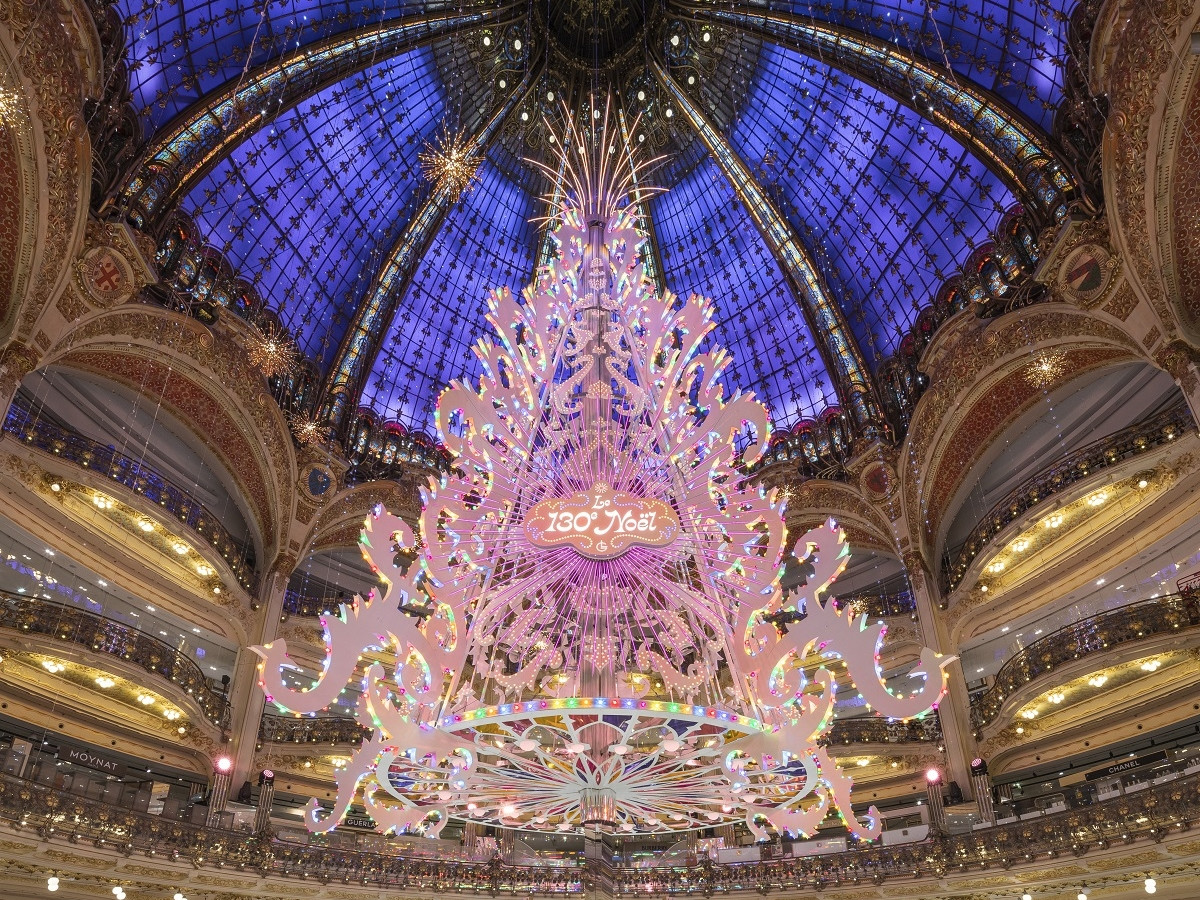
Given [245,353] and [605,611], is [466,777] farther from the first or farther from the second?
[245,353]

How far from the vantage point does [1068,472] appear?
18984mm

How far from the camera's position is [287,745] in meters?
20.7

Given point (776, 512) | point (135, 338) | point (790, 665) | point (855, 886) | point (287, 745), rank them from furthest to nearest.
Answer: point (287, 745)
point (135, 338)
point (855, 886)
point (776, 512)
point (790, 665)

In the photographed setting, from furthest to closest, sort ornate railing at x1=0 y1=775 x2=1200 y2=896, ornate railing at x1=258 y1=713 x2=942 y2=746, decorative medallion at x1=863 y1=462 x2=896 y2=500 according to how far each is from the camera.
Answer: decorative medallion at x1=863 y1=462 x2=896 y2=500 < ornate railing at x1=258 y1=713 x2=942 y2=746 < ornate railing at x1=0 y1=775 x2=1200 y2=896

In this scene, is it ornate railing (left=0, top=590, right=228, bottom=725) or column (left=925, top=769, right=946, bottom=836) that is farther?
column (left=925, top=769, right=946, bottom=836)

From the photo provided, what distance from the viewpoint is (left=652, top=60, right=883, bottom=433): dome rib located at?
928 inches

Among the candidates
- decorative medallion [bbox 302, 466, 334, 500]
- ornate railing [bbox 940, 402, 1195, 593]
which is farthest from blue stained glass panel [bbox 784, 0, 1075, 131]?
decorative medallion [bbox 302, 466, 334, 500]

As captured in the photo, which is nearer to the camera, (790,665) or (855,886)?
(790,665)

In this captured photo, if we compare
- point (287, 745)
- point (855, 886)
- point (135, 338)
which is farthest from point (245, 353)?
point (855, 886)

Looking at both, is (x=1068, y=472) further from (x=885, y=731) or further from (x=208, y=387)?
(x=208, y=387)

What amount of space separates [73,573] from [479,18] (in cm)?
1629

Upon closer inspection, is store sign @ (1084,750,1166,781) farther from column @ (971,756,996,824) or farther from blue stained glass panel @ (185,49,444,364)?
blue stained glass panel @ (185,49,444,364)

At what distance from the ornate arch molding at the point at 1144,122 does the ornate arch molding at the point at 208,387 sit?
19005mm

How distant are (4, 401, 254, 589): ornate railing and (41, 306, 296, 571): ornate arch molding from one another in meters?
1.36
